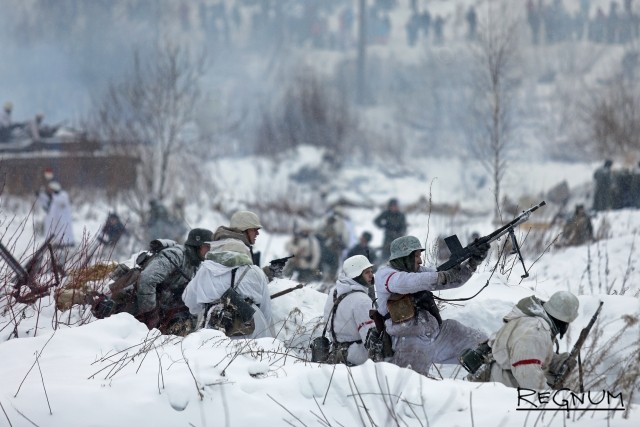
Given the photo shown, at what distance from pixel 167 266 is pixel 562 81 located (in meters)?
56.6

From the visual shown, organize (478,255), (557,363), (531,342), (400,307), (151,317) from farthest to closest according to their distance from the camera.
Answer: (151,317) → (400,307) → (478,255) → (557,363) → (531,342)

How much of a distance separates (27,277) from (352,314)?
303cm

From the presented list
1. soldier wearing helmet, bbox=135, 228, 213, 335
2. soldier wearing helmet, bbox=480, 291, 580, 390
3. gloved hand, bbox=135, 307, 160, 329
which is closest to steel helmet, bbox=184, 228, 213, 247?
soldier wearing helmet, bbox=135, 228, 213, 335

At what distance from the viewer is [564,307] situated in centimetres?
554

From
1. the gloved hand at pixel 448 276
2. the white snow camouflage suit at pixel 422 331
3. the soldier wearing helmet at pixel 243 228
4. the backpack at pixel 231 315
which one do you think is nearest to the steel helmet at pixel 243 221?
the soldier wearing helmet at pixel 243 228

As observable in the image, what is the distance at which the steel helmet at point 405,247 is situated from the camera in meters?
6.46

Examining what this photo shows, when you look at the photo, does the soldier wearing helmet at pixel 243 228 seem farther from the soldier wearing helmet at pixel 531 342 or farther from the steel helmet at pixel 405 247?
the soldier wearing helmet at pixel 531 342

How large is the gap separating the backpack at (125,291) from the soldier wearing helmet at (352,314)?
73.1 inches

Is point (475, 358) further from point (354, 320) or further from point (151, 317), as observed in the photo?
point (151, 317)

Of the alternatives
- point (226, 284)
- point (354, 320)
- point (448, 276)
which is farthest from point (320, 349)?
point (448, 276)

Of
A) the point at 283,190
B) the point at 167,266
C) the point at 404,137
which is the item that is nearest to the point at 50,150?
the point at 283,190

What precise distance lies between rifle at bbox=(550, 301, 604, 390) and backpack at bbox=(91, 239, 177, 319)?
12.2 feet

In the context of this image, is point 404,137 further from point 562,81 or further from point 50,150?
point 50,150

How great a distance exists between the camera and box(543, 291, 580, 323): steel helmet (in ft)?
18.2
